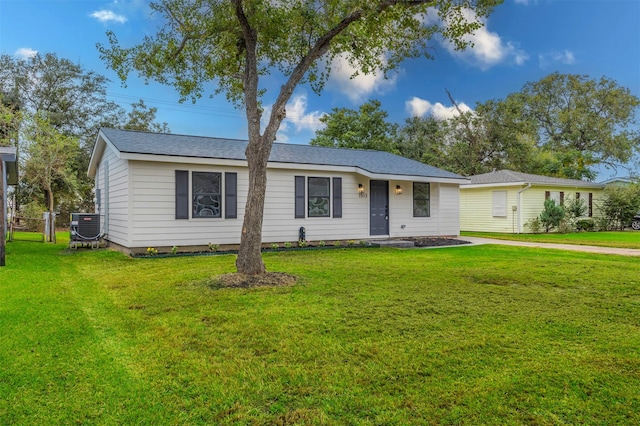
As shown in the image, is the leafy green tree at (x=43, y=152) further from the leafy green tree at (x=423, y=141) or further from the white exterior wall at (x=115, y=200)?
the leafy green tree at (x=423, y=141)

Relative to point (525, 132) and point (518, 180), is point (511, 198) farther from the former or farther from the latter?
point (525, 132)

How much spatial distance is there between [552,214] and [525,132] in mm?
11808

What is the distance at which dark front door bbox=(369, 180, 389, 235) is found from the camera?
12.7m

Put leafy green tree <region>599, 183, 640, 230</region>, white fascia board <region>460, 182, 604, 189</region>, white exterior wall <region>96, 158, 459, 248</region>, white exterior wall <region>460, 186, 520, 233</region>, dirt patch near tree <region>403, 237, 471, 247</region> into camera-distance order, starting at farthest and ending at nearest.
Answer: leafy green tree <region>599, 183, 640, 230</region> → white exterior wall <region>460, 186, 520, 233</region> → white fascia board <region>460, 182, 604, 189</region> → dirt patch near tree <region>403, 237, 471, 247</region> → white exterior wall <region>96, 158, 459, 248</region>

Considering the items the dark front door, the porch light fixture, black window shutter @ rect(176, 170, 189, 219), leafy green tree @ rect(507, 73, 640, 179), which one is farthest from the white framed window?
black window shutter @ rect(176, 170, 189, 219)

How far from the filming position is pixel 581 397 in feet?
8.23

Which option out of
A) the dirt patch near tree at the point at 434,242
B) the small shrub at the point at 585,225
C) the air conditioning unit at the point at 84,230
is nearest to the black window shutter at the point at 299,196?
the dirt patch near tree at the point at 434,242

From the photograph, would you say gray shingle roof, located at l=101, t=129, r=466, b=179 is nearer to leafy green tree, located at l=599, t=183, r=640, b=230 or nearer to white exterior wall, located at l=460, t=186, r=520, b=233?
white exterior wall, located at l=460, t=186, r=520, b=233

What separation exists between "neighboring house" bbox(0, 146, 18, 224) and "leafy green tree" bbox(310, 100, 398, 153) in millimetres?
17298

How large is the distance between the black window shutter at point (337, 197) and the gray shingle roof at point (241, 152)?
55cm

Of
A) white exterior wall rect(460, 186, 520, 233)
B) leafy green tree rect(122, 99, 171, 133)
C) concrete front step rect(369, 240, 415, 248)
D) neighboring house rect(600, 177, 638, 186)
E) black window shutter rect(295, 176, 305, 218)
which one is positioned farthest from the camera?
leafy green tree rect(122, 99, 171, 133)

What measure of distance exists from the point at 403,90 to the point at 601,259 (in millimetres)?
20501

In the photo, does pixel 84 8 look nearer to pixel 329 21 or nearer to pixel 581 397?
pixel 329 21

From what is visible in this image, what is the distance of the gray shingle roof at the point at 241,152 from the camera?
9.81 metres
